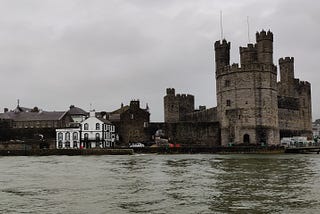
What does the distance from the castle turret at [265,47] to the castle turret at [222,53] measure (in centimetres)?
477

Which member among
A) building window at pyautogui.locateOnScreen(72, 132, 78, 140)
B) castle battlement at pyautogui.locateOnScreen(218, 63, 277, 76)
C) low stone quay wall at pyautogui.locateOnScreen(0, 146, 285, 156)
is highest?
castle battlement at pyautogui.locateOnScreen(218, 63, 277, 76)

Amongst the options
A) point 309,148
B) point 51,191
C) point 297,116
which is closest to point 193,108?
point 297,116

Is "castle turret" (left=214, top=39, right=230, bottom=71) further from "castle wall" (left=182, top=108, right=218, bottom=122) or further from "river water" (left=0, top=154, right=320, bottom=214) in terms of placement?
"river water" (left=0, top=154, right=320, bottom=214)

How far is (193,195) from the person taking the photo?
14586 millimetres

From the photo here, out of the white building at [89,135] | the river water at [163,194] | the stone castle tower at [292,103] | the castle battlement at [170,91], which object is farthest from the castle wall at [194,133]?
the river water at [163,194]

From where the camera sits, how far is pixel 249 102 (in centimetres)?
5706

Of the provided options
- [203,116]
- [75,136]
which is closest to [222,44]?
[203,116]

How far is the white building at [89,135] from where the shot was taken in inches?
2483

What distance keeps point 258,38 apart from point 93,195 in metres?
51.4

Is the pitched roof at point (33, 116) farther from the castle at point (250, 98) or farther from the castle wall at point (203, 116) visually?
the castle at point (250, 98)

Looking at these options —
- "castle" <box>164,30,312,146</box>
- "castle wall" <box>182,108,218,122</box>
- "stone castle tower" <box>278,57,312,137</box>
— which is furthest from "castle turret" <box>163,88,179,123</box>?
"stone castle tower" <box>278,57,312,137</box>

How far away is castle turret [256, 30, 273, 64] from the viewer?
60.5 metres

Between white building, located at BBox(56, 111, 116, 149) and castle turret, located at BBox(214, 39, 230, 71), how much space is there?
59.9 ft

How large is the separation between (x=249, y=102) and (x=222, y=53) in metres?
10.3
